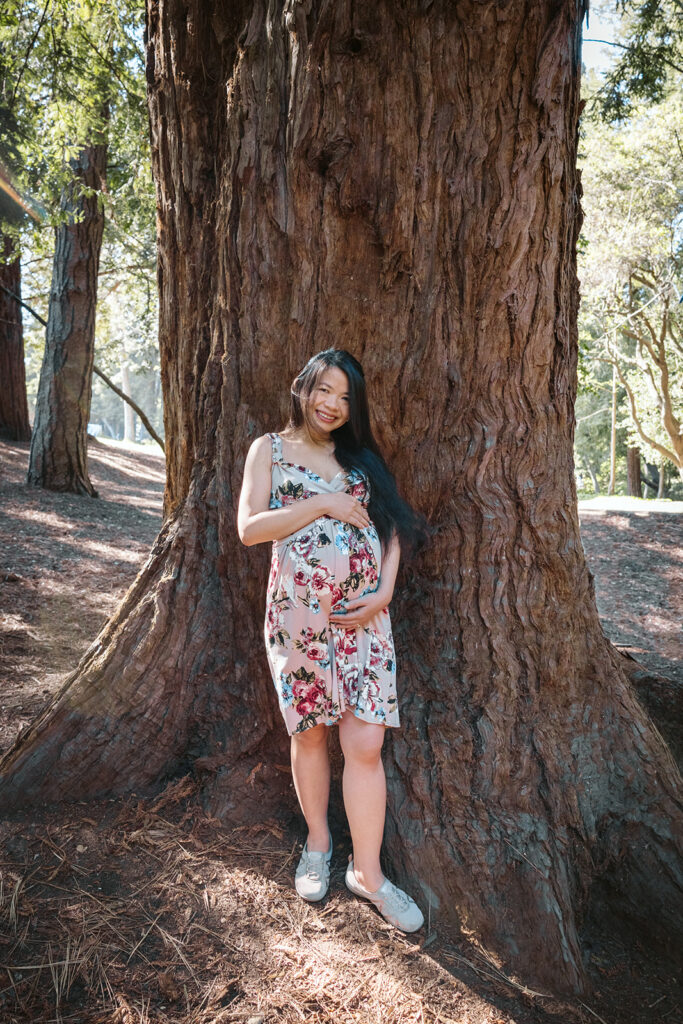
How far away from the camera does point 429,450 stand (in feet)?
9.99

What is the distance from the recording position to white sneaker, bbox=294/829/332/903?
2.70 meters

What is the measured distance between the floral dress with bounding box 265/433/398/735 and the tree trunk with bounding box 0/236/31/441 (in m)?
10.3

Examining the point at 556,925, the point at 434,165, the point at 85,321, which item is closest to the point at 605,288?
the point at 85,321

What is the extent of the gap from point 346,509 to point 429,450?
1.83 ft

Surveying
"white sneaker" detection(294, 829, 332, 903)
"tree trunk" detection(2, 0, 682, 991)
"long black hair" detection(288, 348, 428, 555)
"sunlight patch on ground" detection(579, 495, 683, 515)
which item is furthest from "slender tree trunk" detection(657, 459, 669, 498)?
"white sneaker" detection(294, 829, 332, 903)

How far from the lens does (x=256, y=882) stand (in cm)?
276

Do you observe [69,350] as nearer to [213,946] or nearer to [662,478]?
[213,946]

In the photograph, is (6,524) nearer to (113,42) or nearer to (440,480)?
(113,42)

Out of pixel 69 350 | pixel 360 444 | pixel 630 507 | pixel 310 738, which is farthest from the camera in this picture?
pixel 630 507

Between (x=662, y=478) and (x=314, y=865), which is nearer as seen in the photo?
(x=314, y=865)

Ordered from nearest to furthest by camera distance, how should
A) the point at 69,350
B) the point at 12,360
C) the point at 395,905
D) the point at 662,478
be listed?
the point at 395,905
the point at 69,350
the point at 12,360
the point at 662,478

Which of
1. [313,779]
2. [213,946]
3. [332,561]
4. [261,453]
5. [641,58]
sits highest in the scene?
[641,58]

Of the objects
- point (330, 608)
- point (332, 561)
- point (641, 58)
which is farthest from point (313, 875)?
point (641, 58)

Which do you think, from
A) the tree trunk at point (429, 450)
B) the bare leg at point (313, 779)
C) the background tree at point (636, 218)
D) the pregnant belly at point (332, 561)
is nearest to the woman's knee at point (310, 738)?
the bare leg at point (313, 779)
